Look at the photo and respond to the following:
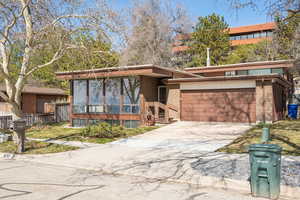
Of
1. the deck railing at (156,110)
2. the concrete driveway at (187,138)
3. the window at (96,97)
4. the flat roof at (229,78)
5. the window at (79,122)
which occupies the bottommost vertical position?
the concrete driveway at (187,138)

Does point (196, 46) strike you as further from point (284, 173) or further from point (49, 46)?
point (284, 173)

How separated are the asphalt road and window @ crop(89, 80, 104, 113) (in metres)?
11.0

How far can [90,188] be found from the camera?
5.66 m

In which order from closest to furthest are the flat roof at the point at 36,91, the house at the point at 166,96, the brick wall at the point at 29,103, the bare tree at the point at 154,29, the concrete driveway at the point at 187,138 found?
the concrete driveway at the point at 187,138 < the house at the point at 166,96 < the flat roof at the point at 36,91 < the brick wall at the point at 29,103 < the bare tree at the point at 154,29

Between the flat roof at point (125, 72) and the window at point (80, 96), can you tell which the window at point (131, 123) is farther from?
the window at point (80, 96)

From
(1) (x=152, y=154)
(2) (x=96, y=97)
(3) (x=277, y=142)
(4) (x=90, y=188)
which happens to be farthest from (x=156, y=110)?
(4) (x=90, y=188)

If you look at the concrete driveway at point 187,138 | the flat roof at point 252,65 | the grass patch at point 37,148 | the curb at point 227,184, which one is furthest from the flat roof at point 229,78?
the curb at point 227,184

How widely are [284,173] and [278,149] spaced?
1559 mm

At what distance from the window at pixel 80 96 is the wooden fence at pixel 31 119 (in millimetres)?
2792

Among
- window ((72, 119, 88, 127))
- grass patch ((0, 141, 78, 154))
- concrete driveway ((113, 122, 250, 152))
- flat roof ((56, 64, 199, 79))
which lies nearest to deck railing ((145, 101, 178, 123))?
concrete driveway ((113, 122, 250, 152))

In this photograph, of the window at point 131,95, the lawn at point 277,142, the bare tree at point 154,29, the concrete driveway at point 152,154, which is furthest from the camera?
the bare tree at point 154,29

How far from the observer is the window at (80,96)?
1889 cm

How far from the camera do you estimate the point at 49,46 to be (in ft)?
40.6

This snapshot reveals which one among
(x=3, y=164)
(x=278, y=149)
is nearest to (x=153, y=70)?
(x=3, y=164)
